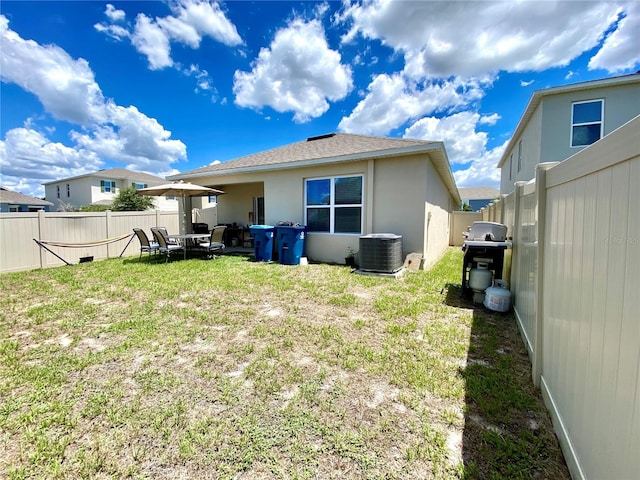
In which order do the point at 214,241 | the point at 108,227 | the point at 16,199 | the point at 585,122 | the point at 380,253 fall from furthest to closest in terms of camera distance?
the point at 16,199
the point at 585,122
the point at 108,227
the point at 214,241
the point at 380,253

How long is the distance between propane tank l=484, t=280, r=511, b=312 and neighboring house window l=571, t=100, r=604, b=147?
957 centimetres

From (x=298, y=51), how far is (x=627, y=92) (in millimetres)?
11719

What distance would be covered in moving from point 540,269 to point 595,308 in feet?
4.21

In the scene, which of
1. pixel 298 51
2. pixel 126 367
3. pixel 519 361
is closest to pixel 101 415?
pixel 126 367

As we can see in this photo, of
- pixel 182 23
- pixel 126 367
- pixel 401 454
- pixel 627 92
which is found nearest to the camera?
pixel 401 454

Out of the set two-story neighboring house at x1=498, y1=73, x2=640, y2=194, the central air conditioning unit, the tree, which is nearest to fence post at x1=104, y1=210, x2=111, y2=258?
the central air conditioning unit

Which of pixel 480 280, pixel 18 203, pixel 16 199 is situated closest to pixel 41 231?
pixel 480 280

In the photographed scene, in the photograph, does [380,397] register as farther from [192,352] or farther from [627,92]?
[627,92]

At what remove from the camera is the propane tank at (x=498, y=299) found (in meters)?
4.32

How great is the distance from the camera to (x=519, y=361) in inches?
115

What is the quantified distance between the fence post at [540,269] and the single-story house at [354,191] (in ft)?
15.3

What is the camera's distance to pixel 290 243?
8.31m

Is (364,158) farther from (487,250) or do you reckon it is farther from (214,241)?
(214,241)

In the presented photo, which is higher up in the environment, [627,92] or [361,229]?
[627,92]
